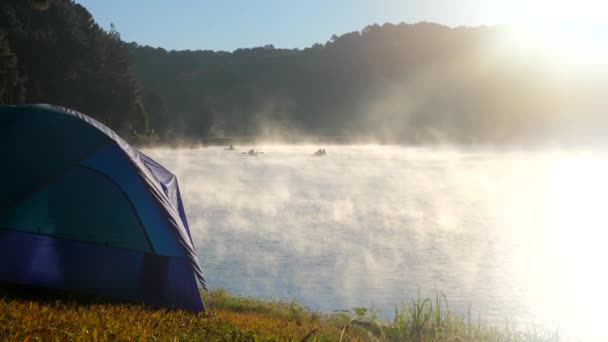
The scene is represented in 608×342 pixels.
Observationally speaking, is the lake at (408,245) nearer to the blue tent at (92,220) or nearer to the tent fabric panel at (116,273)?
the tent fabric panel at (116,273)

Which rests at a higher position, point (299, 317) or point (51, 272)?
point (51, 272)

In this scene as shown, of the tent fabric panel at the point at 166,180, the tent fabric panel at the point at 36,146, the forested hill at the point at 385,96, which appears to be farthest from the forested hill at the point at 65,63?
the forested hill at the point at 385,96

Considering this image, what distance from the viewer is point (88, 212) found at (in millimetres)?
10914

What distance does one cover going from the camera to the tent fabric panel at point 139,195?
10.9 metres

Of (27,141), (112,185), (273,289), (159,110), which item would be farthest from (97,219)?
(159,110)

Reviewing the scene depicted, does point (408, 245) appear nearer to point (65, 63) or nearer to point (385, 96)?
point (65, 63)

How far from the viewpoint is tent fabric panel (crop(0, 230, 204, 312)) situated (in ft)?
34.8

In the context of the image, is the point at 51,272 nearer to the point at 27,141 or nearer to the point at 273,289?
the point at 27,141

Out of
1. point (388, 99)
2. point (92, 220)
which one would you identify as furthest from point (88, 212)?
point (388, 99)

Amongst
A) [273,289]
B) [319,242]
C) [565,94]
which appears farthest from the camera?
[565,94]

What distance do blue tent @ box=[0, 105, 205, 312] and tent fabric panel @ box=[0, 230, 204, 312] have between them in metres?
0.01

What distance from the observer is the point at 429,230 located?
2872cm

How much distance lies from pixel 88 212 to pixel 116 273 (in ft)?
3.30

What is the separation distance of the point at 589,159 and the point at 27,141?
104191mm
